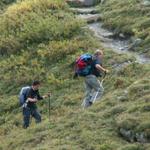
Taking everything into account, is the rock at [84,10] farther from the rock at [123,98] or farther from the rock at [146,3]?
the rock at [123,98]

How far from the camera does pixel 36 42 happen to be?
33.3 metres

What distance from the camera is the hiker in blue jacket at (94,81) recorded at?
19.5m

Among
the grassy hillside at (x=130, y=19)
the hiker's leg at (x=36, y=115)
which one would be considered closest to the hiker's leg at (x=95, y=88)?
the hiker's leg at (x=36, y=115)

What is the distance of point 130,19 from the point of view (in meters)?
34.7

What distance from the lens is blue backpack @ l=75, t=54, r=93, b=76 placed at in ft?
63.0

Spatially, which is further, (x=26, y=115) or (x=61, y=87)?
(x=61, y=87)

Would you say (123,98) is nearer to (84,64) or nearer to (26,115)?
(84,64)

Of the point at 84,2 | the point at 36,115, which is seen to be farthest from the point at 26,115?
the point at 84,2

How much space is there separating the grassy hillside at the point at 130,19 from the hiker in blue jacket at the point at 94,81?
753 cm

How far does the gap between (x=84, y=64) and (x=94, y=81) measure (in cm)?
97

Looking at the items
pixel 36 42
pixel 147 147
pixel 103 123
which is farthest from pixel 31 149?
pixel 36 42

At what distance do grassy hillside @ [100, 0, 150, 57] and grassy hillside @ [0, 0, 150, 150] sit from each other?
2276 mm

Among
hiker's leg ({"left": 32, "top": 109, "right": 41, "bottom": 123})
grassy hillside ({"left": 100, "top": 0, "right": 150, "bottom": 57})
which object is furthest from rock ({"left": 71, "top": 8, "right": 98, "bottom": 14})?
hiker's leg ({"left": 32, "top": 109, "right": 41, "bottom": 123})

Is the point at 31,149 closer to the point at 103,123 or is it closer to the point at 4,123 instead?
the point at 103,123
